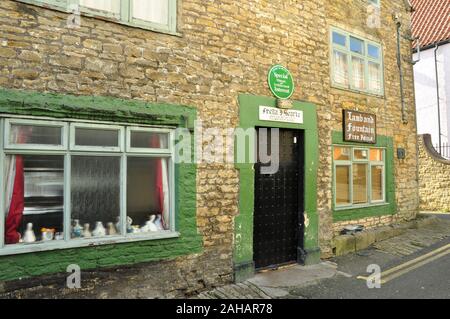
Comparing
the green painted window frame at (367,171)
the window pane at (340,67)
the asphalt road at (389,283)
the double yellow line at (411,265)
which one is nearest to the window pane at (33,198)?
the asphalt road at (389,283)

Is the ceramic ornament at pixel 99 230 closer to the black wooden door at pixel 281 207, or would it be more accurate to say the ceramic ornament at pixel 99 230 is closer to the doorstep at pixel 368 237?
the black wooden door at pixel 281 207

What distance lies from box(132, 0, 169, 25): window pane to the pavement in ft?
15.3

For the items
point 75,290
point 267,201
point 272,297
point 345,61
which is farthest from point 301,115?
point 75,290

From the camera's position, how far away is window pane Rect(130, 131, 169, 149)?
5.46 metres

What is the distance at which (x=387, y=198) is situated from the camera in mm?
9906

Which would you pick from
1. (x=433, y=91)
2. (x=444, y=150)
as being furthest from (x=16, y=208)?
(x=433, y=91)

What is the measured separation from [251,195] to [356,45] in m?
5.64

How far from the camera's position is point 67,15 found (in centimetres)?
488

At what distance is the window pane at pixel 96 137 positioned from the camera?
16.4 feet

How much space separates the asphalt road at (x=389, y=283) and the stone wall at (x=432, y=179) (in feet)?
24.8

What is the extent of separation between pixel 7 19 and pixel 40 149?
173 cm

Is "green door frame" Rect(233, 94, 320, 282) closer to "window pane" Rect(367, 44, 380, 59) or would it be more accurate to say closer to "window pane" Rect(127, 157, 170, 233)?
"window pane" Rect(127, 157, 170, 233)

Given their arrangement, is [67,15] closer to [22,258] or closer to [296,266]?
[22,258]

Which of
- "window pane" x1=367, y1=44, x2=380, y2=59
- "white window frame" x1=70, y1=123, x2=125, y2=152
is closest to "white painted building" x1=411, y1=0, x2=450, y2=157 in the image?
"window pane" x1=367, y1=44, x2=380, y2=59
